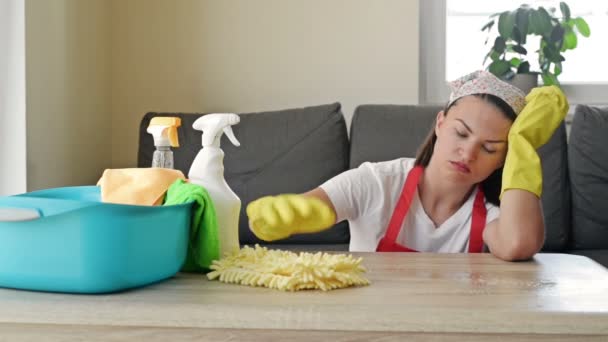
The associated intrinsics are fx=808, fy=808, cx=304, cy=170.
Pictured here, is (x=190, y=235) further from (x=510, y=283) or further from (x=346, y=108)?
(x=346, y=108)

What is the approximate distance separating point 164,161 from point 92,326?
0.42 metres

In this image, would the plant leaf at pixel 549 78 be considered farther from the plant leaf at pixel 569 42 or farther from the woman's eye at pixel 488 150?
the woman's eye at pixel 488 150

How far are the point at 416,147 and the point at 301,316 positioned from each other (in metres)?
1.77

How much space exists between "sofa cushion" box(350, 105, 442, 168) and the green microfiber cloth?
5.09 feet

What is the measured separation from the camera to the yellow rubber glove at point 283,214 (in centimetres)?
112

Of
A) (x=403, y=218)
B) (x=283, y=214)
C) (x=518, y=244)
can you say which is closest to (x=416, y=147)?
(x=403, y=218)

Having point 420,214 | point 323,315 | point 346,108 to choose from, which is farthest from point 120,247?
point 346,108

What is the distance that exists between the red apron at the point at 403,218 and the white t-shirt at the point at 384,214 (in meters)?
0.02

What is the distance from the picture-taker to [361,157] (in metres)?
2.58

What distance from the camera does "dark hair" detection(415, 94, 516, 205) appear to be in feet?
4.91

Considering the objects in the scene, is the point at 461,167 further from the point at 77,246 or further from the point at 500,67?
the point at 500,67

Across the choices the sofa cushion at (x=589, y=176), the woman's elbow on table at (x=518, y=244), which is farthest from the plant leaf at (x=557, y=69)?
the woman's elbow on table at (x=518, y=244)

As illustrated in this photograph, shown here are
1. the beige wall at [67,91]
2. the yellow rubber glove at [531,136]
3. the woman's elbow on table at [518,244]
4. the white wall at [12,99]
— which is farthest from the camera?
the beige wall at [67,91]

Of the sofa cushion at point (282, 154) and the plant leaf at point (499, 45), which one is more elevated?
the plant leaf at point (499, 45)
